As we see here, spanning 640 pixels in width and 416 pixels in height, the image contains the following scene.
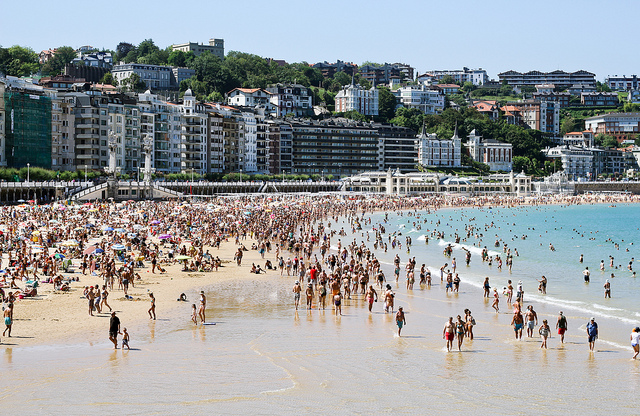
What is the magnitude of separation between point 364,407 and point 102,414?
204 inches

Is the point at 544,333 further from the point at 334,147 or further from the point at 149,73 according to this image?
the point at 149,73

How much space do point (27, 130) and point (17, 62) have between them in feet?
194

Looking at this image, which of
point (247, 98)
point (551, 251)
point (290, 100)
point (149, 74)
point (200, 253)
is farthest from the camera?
point (290, 100)

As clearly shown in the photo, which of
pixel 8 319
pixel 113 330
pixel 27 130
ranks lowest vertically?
pixel 113 330

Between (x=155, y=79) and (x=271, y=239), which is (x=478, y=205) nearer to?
(x=271, y=239)

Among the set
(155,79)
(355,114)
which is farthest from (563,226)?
(155,79)

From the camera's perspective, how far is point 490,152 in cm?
17288

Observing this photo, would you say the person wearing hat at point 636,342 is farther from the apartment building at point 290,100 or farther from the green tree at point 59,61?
the green tree at point 59,61

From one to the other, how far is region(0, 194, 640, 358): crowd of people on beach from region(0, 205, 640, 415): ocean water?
727mm

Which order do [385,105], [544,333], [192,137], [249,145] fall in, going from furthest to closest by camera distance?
[385,105], [249,145], [192,137], [544,333]

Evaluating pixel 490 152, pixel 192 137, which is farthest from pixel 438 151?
pixel 192 137

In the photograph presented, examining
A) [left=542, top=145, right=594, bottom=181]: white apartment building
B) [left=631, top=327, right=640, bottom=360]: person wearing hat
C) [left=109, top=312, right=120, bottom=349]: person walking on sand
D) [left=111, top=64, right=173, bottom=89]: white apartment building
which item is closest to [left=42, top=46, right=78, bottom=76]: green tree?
[left=111, top=64, right=173, bottom=89]: white apartment building

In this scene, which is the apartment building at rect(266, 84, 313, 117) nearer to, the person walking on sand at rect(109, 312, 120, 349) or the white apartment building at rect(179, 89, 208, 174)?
the white apartment building at rect(179, 89, 208, 174)

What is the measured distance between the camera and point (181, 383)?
678 inches
